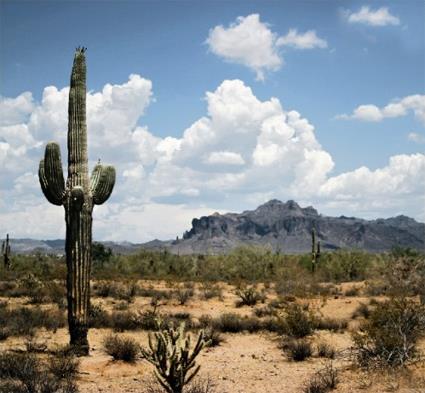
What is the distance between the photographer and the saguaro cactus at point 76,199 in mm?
11203

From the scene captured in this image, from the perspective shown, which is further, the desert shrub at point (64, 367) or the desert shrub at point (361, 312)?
the desert shrub at point (361, 312)

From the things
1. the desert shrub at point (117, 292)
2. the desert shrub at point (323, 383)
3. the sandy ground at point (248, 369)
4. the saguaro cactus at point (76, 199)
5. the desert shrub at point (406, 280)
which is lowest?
the sandy ground at point (248, 369)

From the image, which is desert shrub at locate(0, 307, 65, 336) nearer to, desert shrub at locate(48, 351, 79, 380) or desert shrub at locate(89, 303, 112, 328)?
desert shrub at locate(89, 303, 112, 328)

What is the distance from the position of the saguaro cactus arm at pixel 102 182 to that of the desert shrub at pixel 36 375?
3.68m

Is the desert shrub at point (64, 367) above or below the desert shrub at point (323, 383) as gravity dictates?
above

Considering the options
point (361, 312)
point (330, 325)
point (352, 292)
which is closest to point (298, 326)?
point (330, 325)

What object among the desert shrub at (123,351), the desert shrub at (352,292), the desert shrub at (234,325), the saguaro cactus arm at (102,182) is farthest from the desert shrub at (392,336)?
the desert shrub at (352,292)

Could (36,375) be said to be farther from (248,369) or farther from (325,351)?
(325,351)

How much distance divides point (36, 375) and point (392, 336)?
6.55 m

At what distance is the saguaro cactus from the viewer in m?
11.2

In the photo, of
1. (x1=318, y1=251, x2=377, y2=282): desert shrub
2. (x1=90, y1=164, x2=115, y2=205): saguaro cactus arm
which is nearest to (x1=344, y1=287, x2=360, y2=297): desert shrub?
(x1=318, y1=251, x2=377, y2=282): desert shrub

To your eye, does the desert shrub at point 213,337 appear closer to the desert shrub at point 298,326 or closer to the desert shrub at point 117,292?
the desert shrub at point 298,326

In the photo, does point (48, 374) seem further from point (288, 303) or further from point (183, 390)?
point (288, 303)

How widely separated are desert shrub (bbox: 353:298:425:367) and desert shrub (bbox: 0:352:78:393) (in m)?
5.45
